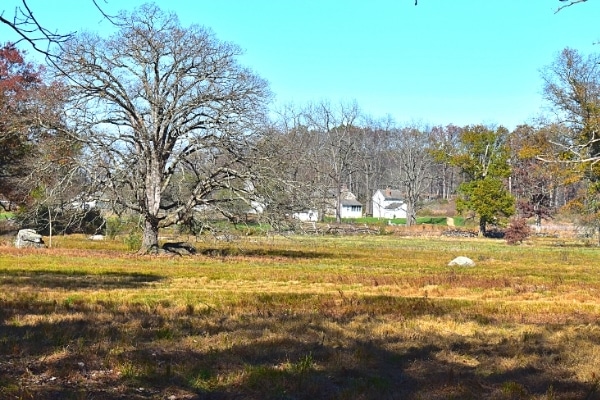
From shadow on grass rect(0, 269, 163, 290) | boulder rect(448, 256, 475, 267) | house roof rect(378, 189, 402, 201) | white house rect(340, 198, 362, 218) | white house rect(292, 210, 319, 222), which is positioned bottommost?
boulder rect(448, 256, 475, 267)

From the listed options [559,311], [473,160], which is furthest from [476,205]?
[559,311]

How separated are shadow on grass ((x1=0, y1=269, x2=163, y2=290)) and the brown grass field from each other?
78 mm

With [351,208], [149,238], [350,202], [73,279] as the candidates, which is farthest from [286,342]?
[351,208]

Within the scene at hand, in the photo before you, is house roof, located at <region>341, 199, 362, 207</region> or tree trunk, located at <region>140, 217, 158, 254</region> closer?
tree trunk, located at <region>140, 217, 158, 254</region>

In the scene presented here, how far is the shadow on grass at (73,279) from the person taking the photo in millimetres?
15078

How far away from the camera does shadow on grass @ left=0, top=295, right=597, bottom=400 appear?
5.82 meters

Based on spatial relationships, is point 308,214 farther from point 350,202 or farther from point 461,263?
point 350,202

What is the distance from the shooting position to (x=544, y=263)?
31.5 meters

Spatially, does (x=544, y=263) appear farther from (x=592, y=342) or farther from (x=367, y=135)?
(x=367, y=135)

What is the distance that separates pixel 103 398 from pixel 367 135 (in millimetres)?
113682

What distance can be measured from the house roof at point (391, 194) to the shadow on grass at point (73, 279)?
10035 cm

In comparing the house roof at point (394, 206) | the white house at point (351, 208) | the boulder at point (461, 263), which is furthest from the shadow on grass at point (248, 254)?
the house roof at point (394, 206)

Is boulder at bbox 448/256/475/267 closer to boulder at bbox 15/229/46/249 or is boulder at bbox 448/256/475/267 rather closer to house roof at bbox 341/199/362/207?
boulder at bbox 15/229/46/249

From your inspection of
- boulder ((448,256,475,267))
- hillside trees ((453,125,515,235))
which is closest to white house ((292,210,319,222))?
boulder ((448,256,475,267))
